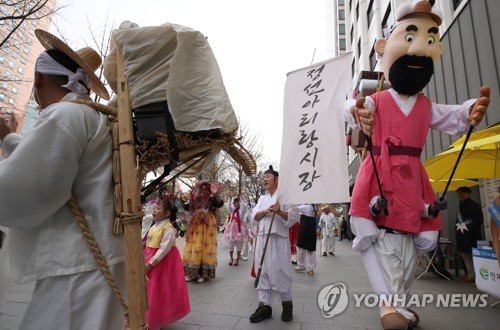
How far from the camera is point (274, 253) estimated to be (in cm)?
412

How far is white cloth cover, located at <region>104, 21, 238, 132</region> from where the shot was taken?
4.77 feet

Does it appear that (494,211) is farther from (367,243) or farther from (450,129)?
(367,243)

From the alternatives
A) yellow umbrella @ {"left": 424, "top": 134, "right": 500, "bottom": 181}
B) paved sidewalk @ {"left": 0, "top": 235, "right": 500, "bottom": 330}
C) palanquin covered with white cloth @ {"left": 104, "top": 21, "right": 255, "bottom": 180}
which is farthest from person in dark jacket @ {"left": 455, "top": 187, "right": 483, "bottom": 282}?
palanquin covered with white cloth @ {"left": 104, "top": 21, "right": 255, "bottom": 180}

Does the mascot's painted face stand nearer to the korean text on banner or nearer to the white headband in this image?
the white headband

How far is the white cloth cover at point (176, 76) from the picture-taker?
1.45 metres

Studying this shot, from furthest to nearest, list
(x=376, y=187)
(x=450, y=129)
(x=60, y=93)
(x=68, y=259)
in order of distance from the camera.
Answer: (x=450, y=129) → (x=376, y=187) → (x=60, y=93) → (x=68, y=259)

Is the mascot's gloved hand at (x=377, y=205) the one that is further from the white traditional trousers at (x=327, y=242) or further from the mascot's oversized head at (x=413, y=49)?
the white traditional trousers at (x=327, y=242)

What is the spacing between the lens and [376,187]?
7.76 ft

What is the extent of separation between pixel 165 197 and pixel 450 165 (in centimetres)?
488

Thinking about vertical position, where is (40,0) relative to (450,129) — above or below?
above

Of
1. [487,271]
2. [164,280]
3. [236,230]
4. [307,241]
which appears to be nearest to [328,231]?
[307,241]

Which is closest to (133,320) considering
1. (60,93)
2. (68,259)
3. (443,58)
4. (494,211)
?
(68,259)

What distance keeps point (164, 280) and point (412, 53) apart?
3.62 meters

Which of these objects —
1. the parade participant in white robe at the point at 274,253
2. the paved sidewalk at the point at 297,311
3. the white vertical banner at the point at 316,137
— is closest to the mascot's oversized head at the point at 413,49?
the white vertical banner at the point at 316,137
